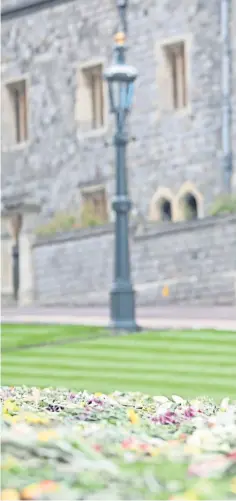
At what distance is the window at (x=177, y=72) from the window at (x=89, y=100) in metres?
2.71

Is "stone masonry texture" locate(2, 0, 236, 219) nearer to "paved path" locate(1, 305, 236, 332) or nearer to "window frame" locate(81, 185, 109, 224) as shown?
"window frame" locate(81, 185, 109, 224)

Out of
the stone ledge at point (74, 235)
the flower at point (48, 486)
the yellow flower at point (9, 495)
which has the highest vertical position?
the stone ledge at point (74, 235)

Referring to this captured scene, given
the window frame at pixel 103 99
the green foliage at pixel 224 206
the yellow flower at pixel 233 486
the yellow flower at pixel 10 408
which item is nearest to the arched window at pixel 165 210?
the window frame at pixel 103 99

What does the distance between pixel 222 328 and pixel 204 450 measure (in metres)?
11.6

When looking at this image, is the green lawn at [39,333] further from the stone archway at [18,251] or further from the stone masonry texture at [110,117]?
the stone archway at [18,251]

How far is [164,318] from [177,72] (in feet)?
36.1

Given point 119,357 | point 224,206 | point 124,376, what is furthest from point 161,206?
point 124,376

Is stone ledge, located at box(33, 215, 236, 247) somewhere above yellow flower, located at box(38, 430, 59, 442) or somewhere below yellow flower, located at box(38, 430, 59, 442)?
above

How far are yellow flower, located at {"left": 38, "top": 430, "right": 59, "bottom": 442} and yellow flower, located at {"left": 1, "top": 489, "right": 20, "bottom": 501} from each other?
58 cm

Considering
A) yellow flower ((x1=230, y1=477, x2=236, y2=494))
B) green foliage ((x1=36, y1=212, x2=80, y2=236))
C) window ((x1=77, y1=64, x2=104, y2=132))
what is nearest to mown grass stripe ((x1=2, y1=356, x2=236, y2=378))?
yellow flower ((x1=230, y1=477, x2=236, y2=494))

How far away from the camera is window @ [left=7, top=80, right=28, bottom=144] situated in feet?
111

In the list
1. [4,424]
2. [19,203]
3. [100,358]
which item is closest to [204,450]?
[4,424]

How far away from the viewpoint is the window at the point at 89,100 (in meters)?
31.6

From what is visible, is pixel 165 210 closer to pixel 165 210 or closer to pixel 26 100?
pixel 165 210
